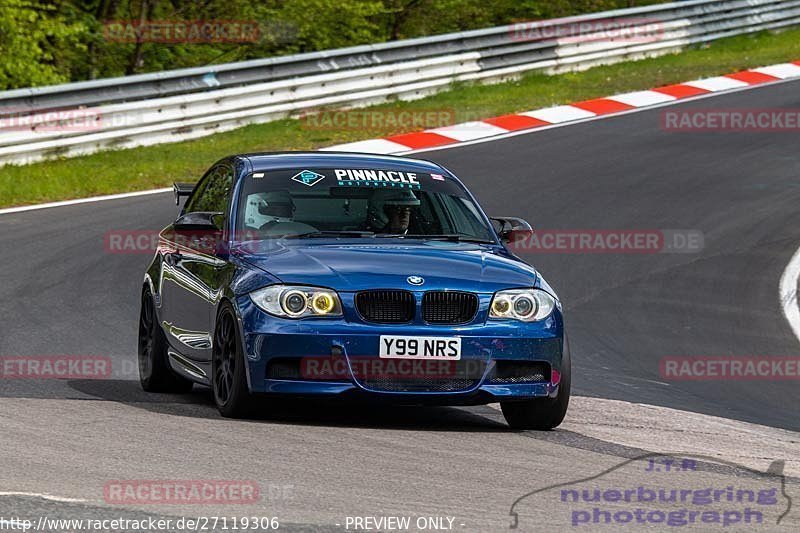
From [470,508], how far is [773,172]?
1424 cm

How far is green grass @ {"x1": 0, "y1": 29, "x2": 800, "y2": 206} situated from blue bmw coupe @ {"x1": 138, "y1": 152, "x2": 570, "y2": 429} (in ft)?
29.6

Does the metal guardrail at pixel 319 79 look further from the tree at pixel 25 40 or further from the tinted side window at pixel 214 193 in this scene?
the tinted side window at pixel 214 193

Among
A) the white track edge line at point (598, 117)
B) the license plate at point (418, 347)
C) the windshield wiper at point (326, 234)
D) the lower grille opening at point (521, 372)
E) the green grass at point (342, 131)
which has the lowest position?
the white track edge line at point (598, 117)

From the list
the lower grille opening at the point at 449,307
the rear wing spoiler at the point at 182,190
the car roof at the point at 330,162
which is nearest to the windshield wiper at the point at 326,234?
the car roof at the point at 330,162

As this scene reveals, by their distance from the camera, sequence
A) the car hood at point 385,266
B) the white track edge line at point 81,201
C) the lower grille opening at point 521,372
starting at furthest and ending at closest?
A: the white track edge line at point 81,201, the lower grille opening at point 521,372, the car hood at point 385,266

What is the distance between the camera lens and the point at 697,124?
876 inches

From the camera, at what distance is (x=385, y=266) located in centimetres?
805

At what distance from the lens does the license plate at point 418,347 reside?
7.78 meters

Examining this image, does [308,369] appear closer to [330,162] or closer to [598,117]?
[330,162]

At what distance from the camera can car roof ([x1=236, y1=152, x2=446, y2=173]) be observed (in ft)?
30.5

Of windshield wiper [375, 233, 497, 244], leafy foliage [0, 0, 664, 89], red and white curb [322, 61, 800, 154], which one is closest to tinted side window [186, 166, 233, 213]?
windshield wiper [375, 233, 497, 244]

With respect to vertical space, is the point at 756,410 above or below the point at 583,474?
below

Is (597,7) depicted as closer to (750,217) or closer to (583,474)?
(750,217)

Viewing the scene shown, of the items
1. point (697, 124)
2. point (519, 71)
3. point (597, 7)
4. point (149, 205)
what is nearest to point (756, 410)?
point (149, 205)
